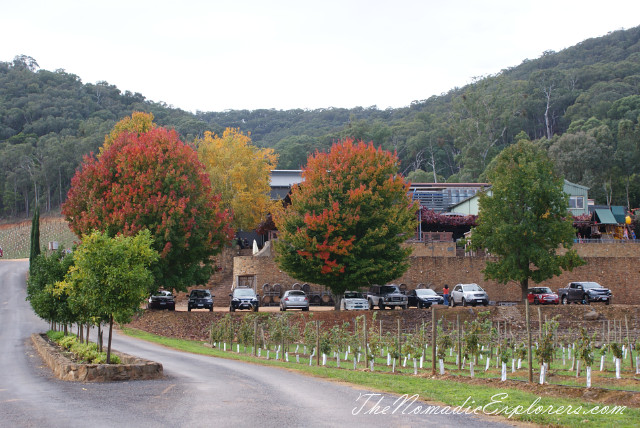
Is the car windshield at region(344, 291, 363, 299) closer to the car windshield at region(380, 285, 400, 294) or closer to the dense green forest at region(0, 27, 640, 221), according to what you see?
the car windshield at region(380, 285, 400, 294)

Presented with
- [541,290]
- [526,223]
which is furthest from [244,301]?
[541,290]

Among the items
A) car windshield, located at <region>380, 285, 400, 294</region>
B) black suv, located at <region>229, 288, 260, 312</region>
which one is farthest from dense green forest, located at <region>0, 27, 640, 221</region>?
black suv, located at <region>229, 288, 260, 312</region>

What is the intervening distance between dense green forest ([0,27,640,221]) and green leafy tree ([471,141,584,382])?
38.0 m

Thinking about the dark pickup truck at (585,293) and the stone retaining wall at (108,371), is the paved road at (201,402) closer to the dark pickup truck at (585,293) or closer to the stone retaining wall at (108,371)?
the stone retaining wall at (108,371)

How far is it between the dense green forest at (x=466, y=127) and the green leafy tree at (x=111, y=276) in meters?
66.0

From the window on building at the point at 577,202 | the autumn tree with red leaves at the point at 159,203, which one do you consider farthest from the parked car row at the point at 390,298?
the window on building at the point at 577,202

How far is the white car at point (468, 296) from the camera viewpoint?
130ft

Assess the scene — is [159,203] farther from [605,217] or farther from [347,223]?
[605,217]

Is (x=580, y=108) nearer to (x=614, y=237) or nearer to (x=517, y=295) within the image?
(x=614, y=237)

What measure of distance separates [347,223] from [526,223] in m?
11.0

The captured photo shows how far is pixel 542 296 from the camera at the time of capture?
4166 centimetres

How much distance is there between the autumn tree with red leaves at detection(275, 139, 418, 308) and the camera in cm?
3712

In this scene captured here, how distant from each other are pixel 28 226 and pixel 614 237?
79904 mm

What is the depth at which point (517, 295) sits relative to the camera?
4550cm
